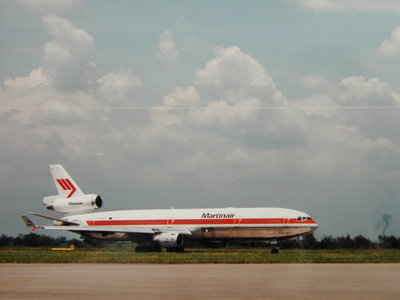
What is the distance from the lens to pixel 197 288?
52.7ft

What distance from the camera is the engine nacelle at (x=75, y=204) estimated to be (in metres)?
58.5

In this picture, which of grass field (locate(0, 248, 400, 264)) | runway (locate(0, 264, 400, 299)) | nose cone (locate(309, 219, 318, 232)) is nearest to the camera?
runway (locate(0, 264, 400, 299))

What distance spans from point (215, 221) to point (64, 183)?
56.0 ft

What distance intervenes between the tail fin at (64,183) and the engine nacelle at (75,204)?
1483 millimetres

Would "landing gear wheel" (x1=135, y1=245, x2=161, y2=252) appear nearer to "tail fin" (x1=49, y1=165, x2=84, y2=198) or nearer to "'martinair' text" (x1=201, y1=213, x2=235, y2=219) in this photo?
"'martinair' text" (x1=201, y1=213, x2=235, y2=219)

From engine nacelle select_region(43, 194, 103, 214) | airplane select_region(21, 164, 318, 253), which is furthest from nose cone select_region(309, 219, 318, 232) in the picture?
engine nacelle select_region(43, 194, 103, 214)

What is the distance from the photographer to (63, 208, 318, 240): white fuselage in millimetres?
49031

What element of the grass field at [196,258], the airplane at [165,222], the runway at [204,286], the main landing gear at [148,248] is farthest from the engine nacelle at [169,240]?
the runway at [204,286]

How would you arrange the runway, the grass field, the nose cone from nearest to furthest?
the runway
the grass field
the nose cone

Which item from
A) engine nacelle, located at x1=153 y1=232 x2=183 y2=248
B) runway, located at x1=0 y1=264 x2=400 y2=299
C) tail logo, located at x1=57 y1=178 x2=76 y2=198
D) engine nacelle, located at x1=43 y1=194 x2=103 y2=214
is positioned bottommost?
runway, located at x1=0 y1=264 x2=400 y2=299

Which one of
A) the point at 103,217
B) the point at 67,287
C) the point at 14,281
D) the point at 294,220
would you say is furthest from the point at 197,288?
the point at 103,217

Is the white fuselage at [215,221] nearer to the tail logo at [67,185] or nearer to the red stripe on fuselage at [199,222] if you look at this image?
the red stripe on fuselage at [199,222]

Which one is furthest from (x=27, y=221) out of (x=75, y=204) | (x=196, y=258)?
(x=196, y=258)

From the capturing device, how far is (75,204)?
193 feet
